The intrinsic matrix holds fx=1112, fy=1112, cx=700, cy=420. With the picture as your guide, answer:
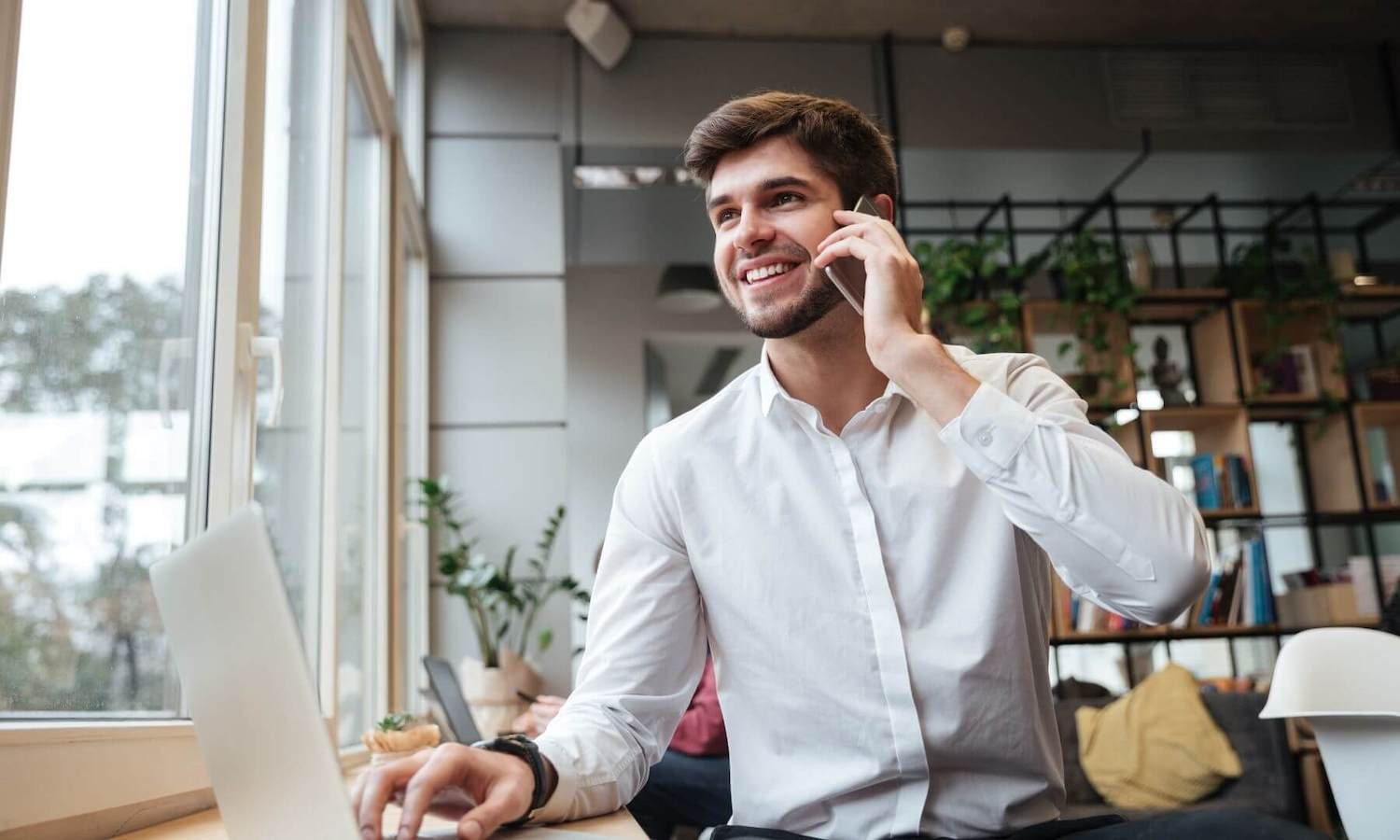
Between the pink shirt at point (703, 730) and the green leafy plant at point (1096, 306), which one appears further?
the green leafy plant at point (1096, 306)

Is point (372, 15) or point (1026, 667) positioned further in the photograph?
point (372, 15)

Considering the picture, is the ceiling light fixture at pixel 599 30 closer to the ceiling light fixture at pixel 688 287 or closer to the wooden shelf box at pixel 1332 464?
the ceiling light fixture at pixel 688 287

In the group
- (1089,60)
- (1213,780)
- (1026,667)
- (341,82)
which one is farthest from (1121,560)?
(1089,60)

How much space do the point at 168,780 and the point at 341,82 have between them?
1.95 meters

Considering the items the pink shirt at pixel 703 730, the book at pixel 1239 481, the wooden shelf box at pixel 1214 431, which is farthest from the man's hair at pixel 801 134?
the book at pixel 1239 481

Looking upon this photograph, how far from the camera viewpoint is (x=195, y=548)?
2.09 feet

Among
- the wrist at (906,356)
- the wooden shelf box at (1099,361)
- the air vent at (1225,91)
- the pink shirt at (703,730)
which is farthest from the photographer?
the air vent at (1225,91)

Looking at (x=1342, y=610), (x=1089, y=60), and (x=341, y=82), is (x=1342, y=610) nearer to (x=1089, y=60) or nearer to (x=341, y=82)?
(x=1089, y=60)

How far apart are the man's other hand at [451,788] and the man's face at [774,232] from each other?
783mm

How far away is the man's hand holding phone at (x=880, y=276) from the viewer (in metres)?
1.35

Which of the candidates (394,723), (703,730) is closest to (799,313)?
(394,723)

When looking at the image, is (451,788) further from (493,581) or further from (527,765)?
(493,581)

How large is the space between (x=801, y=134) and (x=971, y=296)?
3.86 m

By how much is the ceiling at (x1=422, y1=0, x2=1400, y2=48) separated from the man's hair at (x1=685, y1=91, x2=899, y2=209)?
11.8 feet
